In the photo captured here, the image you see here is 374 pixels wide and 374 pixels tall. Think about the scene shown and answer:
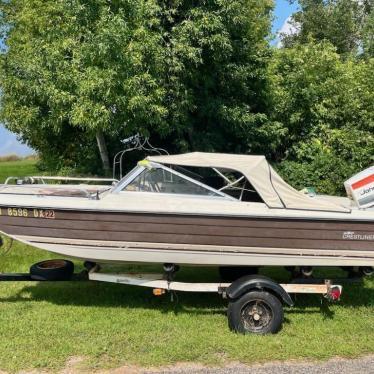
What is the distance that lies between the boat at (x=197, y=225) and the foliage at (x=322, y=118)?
5868 mm

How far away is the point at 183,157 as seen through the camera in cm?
523

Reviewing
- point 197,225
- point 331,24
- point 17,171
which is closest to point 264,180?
point 197,225

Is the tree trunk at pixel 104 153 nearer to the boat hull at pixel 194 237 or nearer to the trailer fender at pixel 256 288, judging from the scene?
the boat hull at pixel 194 237

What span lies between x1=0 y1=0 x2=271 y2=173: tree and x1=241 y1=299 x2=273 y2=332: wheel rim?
4325mm

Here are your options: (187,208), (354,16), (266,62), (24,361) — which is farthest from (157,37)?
(354,16)

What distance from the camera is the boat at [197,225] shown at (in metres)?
4.89

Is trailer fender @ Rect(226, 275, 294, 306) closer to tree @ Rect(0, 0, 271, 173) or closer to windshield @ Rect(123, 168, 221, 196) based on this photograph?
windshield @ Rect(123, 168, 221, 196)

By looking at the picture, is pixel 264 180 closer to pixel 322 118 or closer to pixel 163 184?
pixel 163 184

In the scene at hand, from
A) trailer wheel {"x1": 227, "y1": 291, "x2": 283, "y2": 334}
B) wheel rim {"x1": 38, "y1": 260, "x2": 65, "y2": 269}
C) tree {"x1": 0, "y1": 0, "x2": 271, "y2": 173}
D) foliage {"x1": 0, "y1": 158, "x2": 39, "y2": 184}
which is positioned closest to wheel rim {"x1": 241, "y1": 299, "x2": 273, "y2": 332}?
trailer wheel {"x1": 227, "y1": 291, "x2": 283, "y2": 334}

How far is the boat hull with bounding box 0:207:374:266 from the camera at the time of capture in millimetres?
4895

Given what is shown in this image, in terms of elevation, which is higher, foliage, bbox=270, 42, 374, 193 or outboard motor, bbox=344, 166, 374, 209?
foliage, bbox=270, 42, 374, 193

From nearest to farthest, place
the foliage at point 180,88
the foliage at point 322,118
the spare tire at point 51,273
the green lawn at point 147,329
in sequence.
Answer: the green lawn at point 147,329 < the spare tire at point 51,273 < the foliage at point 180,88 < the foliage at point 322,118

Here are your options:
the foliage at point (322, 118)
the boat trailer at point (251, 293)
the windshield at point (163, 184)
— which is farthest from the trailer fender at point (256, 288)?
the foliage at point (322, 118)

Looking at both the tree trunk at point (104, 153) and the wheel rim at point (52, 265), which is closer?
the wheel rim at point (52, 265)
